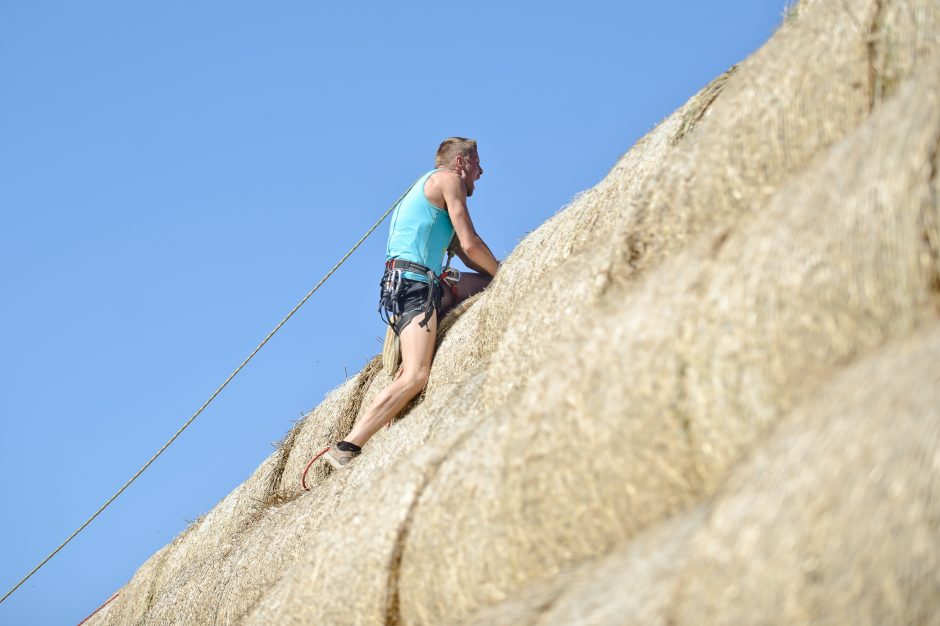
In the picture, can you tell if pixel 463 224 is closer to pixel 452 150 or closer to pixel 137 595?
pixel 452 150

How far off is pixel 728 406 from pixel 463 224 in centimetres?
450

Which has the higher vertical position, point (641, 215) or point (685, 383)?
point (641, 215)

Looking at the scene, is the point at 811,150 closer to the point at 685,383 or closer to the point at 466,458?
the point at 685,383

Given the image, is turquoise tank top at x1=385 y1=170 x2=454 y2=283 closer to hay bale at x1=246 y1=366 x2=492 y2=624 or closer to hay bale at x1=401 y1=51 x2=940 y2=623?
hay bale at x1=246 y1=366 x2=492 y2=624

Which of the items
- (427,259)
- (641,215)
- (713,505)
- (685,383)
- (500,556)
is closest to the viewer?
(713,505)

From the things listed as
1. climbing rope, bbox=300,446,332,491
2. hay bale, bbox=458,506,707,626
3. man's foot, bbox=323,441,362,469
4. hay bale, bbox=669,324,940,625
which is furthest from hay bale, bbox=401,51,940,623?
climbing rope, bbox=300,446,332,491

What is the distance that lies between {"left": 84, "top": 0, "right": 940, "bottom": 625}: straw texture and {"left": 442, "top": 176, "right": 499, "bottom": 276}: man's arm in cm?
232

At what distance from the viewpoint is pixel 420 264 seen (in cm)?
772

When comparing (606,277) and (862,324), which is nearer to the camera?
(862,324)

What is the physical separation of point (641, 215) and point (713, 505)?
→ 77.3 inches

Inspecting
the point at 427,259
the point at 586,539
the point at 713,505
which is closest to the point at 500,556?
the point at 586,539

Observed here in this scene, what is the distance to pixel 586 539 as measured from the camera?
146 inches

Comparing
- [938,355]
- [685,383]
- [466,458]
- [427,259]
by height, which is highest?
[427,259]

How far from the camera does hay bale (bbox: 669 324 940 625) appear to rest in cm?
228
